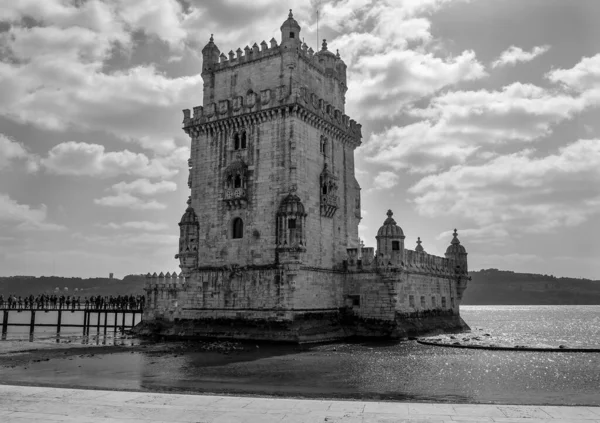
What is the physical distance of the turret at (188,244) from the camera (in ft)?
140

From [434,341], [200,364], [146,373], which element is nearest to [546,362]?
[434,341]

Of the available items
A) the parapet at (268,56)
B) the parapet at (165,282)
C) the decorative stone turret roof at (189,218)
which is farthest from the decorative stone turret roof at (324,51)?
the parapet at (165,282)

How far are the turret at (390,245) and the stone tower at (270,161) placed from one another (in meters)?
3.33

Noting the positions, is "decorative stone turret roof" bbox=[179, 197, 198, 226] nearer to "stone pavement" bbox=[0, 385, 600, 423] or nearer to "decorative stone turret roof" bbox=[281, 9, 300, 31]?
"decorative stone turret roof" bbox=[281, 9, 300, 31]

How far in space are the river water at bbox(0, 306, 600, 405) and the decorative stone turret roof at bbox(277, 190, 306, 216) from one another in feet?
29.3

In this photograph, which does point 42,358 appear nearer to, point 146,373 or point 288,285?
point 146,373

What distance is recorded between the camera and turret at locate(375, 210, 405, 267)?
4228 centimetres

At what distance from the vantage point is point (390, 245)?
1681 inches

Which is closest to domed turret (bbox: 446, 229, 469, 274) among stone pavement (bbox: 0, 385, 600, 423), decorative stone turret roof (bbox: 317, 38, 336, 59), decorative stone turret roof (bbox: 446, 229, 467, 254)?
decorative stone turret roof (bbox: 446, 229, 467, 254)

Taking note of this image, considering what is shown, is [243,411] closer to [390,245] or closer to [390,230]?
[390,245]

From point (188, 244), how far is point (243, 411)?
30949mm

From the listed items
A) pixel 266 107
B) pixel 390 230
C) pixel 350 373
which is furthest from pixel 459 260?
pixel 350 373

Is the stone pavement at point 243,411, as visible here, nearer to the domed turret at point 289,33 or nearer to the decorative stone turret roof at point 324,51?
the domed turret at point 289,33

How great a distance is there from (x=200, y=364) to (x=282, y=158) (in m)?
17.3
